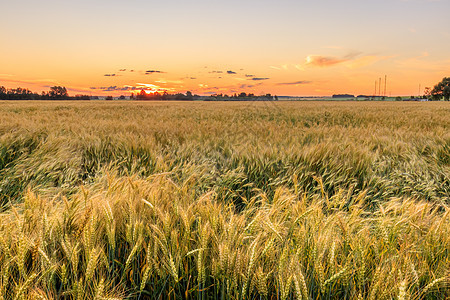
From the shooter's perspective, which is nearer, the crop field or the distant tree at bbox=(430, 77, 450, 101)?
the crop field

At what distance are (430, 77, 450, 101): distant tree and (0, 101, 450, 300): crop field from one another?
9863 cm

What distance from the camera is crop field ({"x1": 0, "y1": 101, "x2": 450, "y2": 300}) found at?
3.32 feet

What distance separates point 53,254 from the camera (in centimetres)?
109

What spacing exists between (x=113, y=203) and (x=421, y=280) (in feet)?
5.20

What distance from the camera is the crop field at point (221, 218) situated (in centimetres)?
101

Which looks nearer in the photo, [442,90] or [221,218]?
[221,218]

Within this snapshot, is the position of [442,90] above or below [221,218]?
above

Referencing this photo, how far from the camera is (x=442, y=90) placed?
261 ft

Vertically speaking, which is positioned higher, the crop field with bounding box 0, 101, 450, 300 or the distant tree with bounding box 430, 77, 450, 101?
the distant tree with bounding box 430, 77, 450, 101

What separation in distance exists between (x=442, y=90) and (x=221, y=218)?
106532 millimetres

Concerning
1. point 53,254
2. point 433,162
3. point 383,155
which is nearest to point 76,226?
point 53,254

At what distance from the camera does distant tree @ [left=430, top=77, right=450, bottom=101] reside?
76812 millimetres

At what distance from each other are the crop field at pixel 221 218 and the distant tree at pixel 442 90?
324 feet

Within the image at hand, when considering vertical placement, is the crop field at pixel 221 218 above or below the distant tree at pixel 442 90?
below
